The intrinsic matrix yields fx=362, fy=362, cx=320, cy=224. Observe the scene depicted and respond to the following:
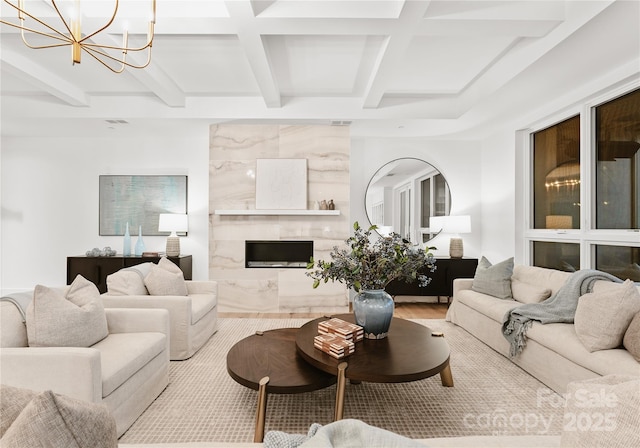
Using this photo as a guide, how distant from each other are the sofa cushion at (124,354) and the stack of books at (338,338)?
1.06 meters

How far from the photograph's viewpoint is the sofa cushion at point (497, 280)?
375 cm

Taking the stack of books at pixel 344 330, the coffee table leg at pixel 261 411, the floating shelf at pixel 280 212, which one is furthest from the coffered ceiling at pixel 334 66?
the coffee table leg at pixel 261 411

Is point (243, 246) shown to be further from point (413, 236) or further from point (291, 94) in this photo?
point (413, 236)

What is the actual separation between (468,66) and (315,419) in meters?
3.60

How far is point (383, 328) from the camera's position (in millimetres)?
2520

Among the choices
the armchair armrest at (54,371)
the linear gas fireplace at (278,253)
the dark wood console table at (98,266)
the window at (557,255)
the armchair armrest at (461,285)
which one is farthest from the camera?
the linear gas fireplace at (278,253)

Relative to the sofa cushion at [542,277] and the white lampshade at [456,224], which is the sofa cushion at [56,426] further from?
the white lampshade at [456,224]

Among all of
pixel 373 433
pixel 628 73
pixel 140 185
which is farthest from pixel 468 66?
pixel 140 185

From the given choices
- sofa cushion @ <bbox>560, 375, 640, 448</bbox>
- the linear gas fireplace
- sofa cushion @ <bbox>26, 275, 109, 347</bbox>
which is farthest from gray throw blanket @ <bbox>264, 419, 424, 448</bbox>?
the linear gas fireplace

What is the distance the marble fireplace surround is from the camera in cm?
512

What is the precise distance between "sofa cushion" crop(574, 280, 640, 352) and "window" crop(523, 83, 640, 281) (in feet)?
4.59

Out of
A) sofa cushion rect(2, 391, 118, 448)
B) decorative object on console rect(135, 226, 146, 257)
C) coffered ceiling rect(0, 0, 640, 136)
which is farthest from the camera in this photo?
decorative object on console rect(135, 226, 146, 257)

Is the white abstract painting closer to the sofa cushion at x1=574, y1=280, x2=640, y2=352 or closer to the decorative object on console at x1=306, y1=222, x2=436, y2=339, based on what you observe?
the decorative object on console at x1=306, y1=222, x2=436, y2=339

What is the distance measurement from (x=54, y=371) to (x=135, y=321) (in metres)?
0.78
